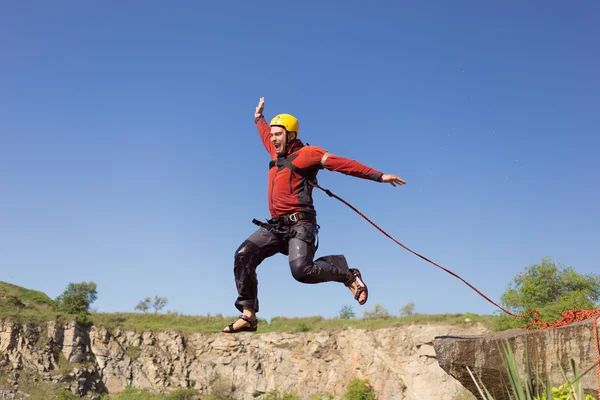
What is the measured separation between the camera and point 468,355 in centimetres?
712

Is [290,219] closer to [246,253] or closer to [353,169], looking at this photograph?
[246,253]

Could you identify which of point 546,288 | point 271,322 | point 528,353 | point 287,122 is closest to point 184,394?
point 271,322

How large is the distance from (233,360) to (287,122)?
44.3 metres

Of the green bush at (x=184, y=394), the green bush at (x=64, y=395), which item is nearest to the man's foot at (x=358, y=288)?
the green bush at (x=64, y=395)

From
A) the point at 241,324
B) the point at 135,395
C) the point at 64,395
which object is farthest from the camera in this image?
the point at 135,395

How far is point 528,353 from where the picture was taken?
6.52 m

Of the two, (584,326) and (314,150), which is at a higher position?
(314,150)

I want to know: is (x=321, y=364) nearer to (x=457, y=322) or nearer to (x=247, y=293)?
(x=457, y=322)

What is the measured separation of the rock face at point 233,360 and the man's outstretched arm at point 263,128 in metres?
37.7

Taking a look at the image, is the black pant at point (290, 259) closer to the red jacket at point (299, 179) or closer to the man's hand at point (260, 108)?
the red jacket at point (299, 179)

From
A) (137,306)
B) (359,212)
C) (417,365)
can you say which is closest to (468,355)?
(359,212)

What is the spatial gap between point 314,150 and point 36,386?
4223 centimetres

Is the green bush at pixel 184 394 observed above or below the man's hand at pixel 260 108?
below

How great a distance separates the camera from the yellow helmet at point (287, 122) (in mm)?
7390
